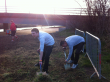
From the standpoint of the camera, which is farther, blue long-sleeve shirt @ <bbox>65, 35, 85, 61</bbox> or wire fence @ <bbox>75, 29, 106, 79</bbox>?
blue long-sleeve shirt @ <bbox>65, 35, 85, 61</bbox>

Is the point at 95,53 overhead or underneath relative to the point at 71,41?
underneath

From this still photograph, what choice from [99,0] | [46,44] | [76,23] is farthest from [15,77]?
[76,23]

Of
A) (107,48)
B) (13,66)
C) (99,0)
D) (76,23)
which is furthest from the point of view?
(76,23)

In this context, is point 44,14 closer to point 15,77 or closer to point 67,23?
point 67,23

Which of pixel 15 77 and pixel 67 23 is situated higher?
pixel 67 23

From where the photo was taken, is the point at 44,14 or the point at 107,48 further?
the point at 44,14

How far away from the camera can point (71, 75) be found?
473 cm

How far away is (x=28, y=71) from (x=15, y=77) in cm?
61

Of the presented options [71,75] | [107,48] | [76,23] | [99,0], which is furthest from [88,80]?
[76,23]

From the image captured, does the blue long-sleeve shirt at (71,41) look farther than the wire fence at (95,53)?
Yes

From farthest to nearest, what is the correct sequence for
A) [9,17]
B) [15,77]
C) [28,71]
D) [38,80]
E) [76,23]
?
[9,17], [76,23], [28,71], [15,77], [38,80]

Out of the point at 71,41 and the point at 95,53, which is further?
the point at 71,41

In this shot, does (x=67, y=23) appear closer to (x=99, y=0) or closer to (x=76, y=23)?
(x=76, y=23)

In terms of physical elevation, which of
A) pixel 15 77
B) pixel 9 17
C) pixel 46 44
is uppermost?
pixel 9 17
